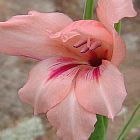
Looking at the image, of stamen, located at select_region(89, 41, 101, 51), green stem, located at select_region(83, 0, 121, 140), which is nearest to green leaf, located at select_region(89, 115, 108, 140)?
green stem, located at select_region(83, 0, 121, 140)

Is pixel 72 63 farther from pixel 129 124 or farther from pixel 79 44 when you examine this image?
pixel 129 124

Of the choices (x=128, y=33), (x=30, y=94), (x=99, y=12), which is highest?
(x=99, y=12)

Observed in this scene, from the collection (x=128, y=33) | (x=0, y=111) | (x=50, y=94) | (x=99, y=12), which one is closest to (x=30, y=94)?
(x=50, y=94)

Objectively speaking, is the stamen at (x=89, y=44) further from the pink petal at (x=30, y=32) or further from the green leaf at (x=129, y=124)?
the green leaf at (x=129, y=124)

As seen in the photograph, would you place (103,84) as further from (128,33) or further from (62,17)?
(128,33)

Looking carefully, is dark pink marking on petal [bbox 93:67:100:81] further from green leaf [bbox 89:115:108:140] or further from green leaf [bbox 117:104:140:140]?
green leaf [bbox 117:104:140:140]

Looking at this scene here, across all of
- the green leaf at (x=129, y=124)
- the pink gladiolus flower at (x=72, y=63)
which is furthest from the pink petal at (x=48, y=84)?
the green leaf at (x=129, y=124)

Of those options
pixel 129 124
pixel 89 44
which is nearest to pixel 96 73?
pixel 89 44
